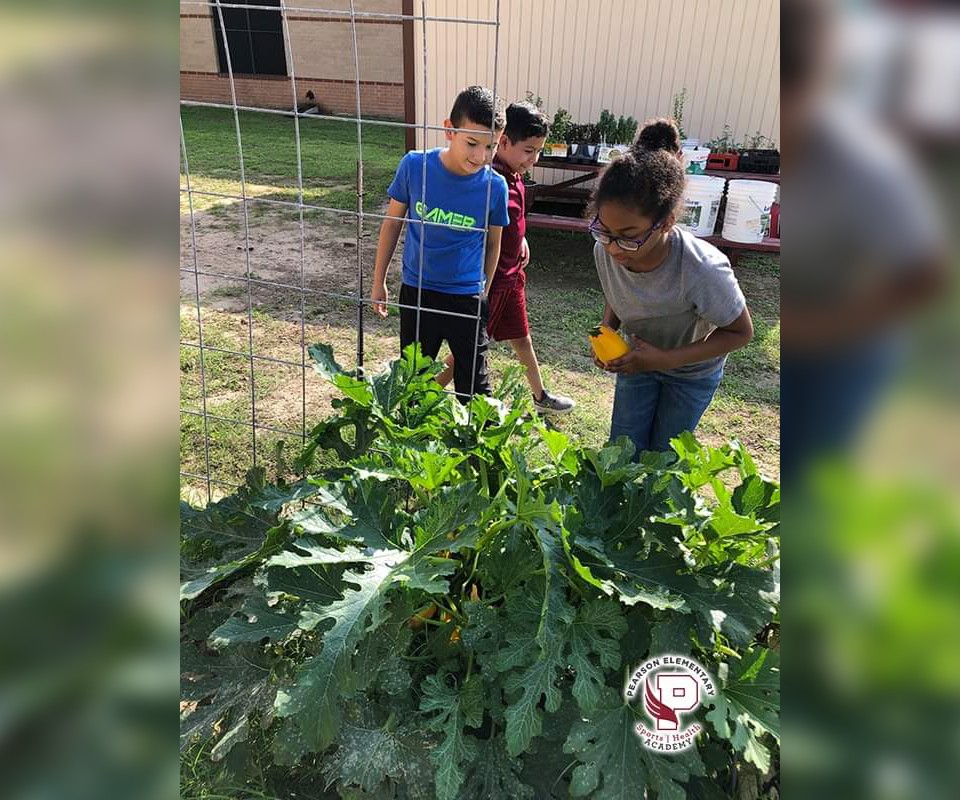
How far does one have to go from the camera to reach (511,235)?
3.56 metres

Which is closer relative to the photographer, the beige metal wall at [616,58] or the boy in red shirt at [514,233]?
the boy in red shirt at [514,233]

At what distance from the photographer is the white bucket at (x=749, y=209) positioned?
6.02 meters

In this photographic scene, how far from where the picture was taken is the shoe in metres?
4.18

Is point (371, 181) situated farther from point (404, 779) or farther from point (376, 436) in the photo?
point (404, 779)

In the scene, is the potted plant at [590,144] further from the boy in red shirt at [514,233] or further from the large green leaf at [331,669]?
the large green leaf at [331,669]

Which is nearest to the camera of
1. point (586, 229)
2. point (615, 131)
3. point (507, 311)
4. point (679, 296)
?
point (679, 296)

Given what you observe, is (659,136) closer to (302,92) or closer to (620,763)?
(620,763)

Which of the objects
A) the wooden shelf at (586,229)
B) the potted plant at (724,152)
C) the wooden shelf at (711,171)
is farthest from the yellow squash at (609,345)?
the potted plant at (724,152)


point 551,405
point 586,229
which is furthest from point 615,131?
point 551,405

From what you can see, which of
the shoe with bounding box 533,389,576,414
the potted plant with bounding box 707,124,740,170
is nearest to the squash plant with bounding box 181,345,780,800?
the shoe with bounding box 533,389,576,414

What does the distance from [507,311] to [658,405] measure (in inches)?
50.2

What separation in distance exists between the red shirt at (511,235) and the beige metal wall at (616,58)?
4085 mm

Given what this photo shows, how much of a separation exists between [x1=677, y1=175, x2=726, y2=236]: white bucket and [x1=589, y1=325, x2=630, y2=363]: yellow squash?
3989 millimetres
